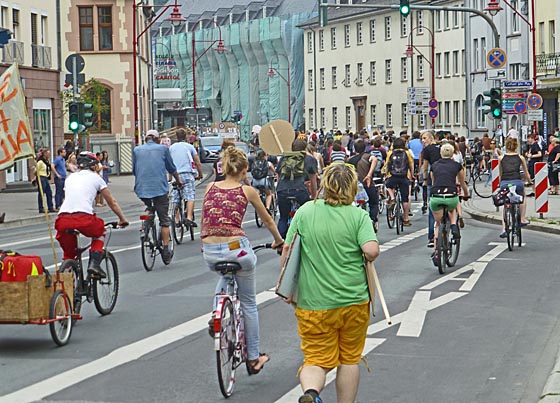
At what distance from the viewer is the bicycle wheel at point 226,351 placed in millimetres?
8320

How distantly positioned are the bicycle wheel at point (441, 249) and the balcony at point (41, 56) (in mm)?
32812

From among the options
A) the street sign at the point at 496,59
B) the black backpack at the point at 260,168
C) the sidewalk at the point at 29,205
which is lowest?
the sidewalk at the point at 29,205

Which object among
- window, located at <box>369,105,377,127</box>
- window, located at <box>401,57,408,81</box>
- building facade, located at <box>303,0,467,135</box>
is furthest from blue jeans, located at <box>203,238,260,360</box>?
window, located at <box>369,105,377,127</box>

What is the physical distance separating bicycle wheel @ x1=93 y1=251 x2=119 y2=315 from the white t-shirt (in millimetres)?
794

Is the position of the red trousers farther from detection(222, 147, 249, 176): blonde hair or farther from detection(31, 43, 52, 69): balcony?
detection(31, 43, 52, 69): balcony

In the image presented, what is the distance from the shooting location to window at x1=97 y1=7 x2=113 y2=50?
209 ft

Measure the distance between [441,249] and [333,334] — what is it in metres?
9.31

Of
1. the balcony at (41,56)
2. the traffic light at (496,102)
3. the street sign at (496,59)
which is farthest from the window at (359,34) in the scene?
the street sign at (496,59)

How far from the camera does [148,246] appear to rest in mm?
16906

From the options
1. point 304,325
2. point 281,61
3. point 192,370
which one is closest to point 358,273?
point 304,325

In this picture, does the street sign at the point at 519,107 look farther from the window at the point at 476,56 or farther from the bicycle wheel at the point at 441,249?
the window at the point at 476,56

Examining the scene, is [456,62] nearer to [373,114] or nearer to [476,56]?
[476,56]

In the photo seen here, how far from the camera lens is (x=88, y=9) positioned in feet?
208

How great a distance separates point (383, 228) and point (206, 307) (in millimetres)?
12077
